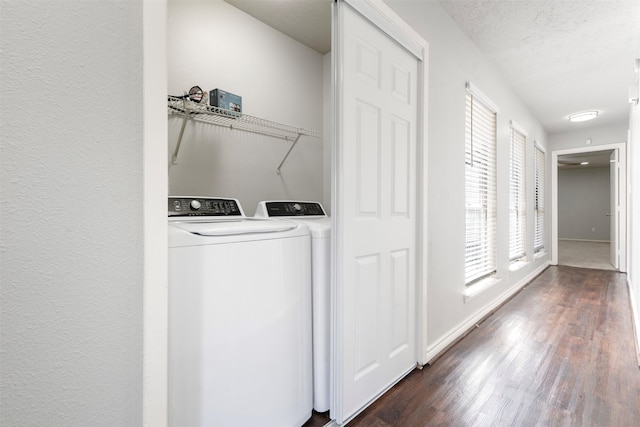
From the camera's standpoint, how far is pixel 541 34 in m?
2.52

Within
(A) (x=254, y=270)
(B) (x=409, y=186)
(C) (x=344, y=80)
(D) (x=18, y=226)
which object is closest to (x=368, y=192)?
(B) (x=409, y=186)

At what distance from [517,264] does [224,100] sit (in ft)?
13.6

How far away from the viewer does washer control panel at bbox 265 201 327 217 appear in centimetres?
189

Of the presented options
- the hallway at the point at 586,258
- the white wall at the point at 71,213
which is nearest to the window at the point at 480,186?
the white wall at the point at 71,213

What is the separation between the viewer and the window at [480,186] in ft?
8.80

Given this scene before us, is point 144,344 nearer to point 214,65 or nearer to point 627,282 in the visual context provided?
point 214,65

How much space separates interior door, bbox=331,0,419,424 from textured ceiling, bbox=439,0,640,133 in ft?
3.26

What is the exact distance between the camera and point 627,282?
4305mm

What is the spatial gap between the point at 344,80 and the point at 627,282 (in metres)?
5.39

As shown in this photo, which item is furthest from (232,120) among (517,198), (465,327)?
(517,198)

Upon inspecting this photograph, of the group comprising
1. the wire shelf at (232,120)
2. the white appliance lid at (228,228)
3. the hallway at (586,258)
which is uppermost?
the wire shelf at (232,120)

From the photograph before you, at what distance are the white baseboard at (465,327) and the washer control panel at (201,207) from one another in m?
1.61

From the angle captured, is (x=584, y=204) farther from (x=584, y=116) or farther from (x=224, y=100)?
(x=224, y=100)

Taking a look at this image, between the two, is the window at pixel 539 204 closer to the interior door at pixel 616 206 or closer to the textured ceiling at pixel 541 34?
the interior door at pixel 616 206
